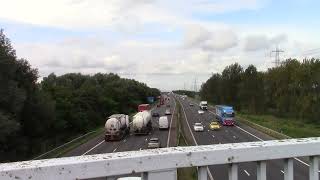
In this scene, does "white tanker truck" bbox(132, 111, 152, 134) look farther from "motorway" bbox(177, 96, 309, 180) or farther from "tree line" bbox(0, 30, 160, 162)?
"tree line" bbox(0, 30, 160, 162)

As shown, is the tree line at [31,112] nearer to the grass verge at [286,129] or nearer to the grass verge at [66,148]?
the grass verge at [66,148]

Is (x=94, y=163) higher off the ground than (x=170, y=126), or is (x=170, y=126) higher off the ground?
(x=94, y=163)

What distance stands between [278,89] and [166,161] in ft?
413

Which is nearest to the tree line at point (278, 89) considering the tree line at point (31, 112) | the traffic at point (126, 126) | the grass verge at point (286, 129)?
the grass verge at point (286, 129)

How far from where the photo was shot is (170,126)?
9088cm

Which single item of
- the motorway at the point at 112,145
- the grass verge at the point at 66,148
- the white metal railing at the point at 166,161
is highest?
the white metal railing at the point at 166,161

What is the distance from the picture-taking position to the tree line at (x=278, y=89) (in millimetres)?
106250

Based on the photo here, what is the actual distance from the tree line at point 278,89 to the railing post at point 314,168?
100750mm

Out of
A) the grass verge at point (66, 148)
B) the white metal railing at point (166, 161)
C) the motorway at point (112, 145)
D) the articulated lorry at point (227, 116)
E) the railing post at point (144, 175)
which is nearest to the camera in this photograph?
the white metal railing at point (166, 161)

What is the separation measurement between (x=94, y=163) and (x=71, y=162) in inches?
6.3

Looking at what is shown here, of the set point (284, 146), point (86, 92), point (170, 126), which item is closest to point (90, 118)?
point (86, 92)

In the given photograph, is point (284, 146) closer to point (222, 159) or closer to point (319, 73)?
point (222, 159)

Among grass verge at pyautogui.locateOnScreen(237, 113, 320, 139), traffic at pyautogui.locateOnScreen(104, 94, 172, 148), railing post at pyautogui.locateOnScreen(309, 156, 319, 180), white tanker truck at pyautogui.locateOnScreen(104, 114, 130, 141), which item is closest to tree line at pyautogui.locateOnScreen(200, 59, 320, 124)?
grass verge at pyautogui.locateOnScreen(237, 113, 320, 139)

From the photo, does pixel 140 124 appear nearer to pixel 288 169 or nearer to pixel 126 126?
pixel 126 126
